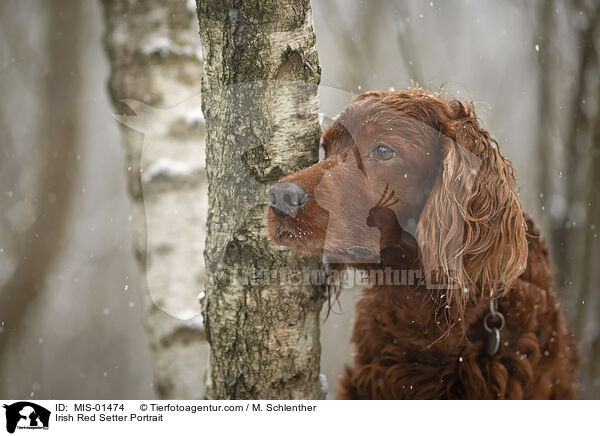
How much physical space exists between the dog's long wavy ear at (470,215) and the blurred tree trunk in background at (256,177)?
450mm

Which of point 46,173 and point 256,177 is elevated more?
point 46,173

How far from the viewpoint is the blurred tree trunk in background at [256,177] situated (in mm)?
1512

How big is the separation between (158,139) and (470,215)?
4.84 feet

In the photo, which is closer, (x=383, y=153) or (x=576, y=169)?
(x=383, y=153)

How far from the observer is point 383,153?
1.53m

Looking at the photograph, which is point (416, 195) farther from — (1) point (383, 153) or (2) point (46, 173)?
(2) point (46, 173)

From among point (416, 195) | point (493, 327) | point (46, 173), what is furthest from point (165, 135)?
point (493, 327)

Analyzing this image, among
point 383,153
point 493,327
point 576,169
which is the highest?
point 576,169

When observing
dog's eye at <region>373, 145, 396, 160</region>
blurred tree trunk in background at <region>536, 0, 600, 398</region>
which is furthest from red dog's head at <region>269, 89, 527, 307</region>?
blurred tree trunk in background at <region>536, 0, 600, 398</region>

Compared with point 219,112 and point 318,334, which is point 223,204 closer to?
point 219,112

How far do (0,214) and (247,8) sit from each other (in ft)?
5.10

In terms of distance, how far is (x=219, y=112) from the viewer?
61.9 inches

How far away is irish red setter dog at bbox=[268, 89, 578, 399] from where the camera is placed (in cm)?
150

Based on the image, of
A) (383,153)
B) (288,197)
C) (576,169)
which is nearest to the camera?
(288,197)
